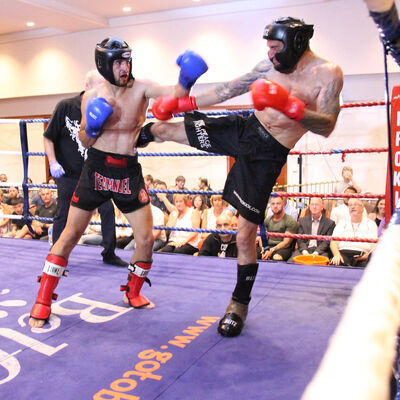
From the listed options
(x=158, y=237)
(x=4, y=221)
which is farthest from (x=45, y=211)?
(x=158, y=237)

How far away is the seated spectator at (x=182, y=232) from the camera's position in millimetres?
3719

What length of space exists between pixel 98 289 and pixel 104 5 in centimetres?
524

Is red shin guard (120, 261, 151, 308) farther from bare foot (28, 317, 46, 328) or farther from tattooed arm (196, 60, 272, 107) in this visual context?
tattooed arm (196, 60, 272, 107)

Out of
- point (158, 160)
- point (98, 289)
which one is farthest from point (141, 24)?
point (98, 289)

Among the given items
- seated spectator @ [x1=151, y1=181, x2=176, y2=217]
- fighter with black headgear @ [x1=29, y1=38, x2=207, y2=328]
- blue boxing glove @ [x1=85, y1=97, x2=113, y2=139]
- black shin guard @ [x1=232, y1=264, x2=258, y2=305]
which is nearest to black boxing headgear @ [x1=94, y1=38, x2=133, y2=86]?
fighter with black headgear @ [x1=29, y1=38, x2=207, y2=328]

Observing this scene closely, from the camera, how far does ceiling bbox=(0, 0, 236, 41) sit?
6.32m

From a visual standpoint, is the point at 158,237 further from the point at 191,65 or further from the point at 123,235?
the point at 191,65

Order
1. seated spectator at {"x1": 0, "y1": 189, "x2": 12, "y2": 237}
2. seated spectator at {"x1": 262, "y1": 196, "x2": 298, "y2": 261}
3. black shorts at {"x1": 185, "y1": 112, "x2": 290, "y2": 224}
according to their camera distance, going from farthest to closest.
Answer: seated spectator at {"x1": 0, "y1": 189, "x2": 12, "y2": 237} < seated spectator at {"x1": 262, "y1": 196, "x2": 298, "y2": 261} < black shorts at {"x1": 185, "y1": 112, "x2": 290, "y2": 224}

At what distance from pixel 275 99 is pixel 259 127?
35 cm

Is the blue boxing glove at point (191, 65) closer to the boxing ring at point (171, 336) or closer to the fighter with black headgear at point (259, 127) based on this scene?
the fighter with black headgear at point (259, 127)

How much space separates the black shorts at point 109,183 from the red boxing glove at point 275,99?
784mm

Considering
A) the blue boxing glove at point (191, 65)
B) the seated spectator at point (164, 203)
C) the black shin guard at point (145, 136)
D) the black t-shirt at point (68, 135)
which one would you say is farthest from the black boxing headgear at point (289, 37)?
the seated spectator at point (164, 203)

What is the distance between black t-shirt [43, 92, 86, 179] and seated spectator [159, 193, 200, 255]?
1.19m

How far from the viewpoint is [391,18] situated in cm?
110
